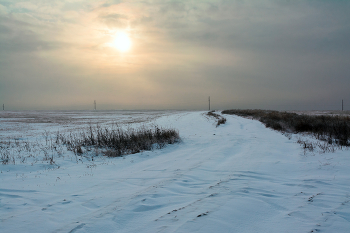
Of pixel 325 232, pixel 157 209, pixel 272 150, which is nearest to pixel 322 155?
pixel 272 150

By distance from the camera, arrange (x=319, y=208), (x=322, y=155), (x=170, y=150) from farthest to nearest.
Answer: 1. (x=170, y=150)
2. (x=322, y=155)
3. (x=319, y=208)

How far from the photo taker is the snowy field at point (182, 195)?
2898mm

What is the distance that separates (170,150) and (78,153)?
12.0 ft

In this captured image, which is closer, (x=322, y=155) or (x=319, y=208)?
(x=319, y=208)

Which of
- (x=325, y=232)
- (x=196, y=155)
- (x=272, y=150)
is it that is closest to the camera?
(x=325, y=232)

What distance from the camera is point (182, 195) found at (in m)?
3.90

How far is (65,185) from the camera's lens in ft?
15.5

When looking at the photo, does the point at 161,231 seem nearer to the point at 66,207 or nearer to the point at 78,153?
the point at 66,207

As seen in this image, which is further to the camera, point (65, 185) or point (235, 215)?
point (65, 185)

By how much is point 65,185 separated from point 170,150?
4.75m

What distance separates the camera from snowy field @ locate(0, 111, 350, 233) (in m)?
2.90

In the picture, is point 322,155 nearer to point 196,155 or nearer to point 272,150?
point 272,150

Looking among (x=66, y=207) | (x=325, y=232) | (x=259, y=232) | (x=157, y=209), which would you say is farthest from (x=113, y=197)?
(x=325, y=232)

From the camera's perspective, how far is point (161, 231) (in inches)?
106
